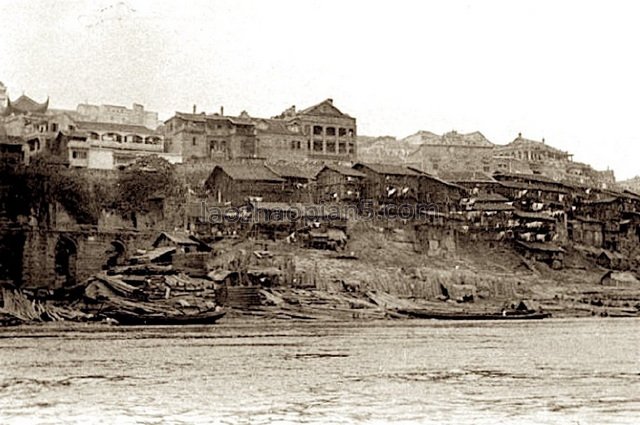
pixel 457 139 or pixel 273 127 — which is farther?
pixel 457 139

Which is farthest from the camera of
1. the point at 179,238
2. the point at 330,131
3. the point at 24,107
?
the point at 330,131

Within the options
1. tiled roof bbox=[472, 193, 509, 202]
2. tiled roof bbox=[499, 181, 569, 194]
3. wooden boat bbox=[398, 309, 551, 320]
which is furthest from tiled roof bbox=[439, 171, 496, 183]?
wooden boat bbox=[398, 309, 551, 320]

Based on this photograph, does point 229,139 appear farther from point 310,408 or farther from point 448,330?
point 310,408

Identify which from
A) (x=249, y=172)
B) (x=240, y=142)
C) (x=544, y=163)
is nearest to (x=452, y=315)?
(x=249, y=172)

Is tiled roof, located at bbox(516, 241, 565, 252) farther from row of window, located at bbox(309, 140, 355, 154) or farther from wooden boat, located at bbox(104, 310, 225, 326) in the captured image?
wooden boat, located at bbox(104, 310, 225, 326)

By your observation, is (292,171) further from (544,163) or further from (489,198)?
(544,163)

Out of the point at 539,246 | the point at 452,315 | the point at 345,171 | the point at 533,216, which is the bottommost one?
the point at 452,315

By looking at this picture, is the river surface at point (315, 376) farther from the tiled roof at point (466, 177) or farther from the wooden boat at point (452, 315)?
the tiled roof at point (466, 177)
